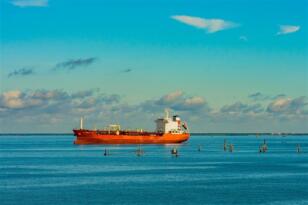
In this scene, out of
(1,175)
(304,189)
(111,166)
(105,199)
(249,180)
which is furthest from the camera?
(111,166)

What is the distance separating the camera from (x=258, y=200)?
62375mm

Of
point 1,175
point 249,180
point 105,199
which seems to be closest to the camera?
point 105,199

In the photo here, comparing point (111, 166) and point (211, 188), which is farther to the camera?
point (111, 166)

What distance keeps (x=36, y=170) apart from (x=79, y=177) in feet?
57.5

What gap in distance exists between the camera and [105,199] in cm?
6228

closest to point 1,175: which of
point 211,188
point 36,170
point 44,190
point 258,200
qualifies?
point 36,170

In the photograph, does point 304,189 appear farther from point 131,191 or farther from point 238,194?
point 131,191

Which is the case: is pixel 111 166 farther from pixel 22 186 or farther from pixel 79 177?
pixel 22 186

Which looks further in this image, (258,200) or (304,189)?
(304,189)

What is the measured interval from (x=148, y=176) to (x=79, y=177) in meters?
10.6

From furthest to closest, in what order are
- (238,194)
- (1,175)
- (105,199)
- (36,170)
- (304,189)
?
(36,170), (1,175), (304,189), (238,194), (105,199)

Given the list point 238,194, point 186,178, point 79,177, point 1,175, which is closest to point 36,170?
point 1,175

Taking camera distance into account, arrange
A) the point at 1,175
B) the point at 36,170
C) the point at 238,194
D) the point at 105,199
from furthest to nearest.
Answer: the point at 36,170 → the point at 1,175 → the point at 238,194 → the point at 105,199

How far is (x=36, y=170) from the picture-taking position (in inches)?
3957
